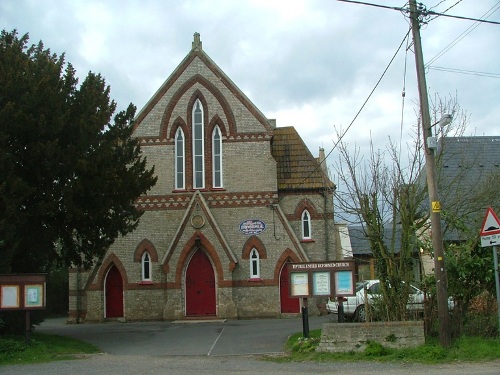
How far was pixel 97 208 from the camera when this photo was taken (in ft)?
62.4

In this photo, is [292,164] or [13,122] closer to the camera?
[13,122]

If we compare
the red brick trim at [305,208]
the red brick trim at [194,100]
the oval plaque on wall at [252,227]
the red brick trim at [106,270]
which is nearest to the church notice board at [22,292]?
the red brick trim at [106,270]

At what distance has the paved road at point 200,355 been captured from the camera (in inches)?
489

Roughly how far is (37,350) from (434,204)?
10153 millimetres

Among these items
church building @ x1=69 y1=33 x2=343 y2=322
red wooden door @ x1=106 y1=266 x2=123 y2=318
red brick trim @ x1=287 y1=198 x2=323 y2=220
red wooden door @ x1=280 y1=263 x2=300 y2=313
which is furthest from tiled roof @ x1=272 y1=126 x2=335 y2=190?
red wooden door @ x1=106 y1=266 x2=123 y2=318

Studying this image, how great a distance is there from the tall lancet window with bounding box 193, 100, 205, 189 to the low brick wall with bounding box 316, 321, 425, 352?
14175 millimetres

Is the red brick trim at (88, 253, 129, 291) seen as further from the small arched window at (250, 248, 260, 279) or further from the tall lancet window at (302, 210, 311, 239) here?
the tall lancet window at (302, 210, 311, 239)

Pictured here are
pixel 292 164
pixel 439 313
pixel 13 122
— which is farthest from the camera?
pixel 292 164

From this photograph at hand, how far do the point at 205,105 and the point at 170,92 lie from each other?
1667mm

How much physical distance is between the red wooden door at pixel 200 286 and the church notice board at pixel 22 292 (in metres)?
10.9

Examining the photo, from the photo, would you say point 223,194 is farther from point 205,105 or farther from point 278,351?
point 278,351

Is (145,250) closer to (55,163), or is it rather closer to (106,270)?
(106,270)

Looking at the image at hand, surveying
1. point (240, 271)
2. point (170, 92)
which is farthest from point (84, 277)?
point (170, 92)

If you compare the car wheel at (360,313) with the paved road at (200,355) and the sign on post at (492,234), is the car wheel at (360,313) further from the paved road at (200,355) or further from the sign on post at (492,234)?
the sign on post at (492,234)
